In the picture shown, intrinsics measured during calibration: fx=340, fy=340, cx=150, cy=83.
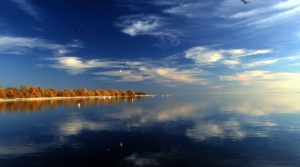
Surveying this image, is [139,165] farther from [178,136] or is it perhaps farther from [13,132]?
[13,132]

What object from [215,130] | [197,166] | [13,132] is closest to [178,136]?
[215,130]

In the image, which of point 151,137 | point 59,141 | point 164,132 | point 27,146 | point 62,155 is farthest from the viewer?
point 164,132

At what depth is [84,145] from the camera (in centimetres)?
4219

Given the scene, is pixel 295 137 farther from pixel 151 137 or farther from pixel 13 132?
pixel 13 132

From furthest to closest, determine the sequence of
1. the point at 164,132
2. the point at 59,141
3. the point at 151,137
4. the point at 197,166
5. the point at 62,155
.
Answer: the point at 164,132, the point at 151,137, the point at 59,141, the point at 62,155, the point at 197,166

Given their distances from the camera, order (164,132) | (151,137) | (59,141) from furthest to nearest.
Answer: (164,132) → (151,137) → (59,141)

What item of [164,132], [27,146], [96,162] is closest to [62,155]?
[96,162]

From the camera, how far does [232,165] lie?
103 feet

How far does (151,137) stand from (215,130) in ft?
39.2

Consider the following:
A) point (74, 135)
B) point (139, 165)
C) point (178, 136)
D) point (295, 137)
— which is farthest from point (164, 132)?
point (139, 165)

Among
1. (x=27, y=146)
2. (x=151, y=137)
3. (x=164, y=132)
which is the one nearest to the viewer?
(x=27, y=146)

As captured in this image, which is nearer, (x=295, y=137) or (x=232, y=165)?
(x=232, y=165)

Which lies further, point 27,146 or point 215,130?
point 215,130

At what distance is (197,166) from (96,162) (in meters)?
9.64
